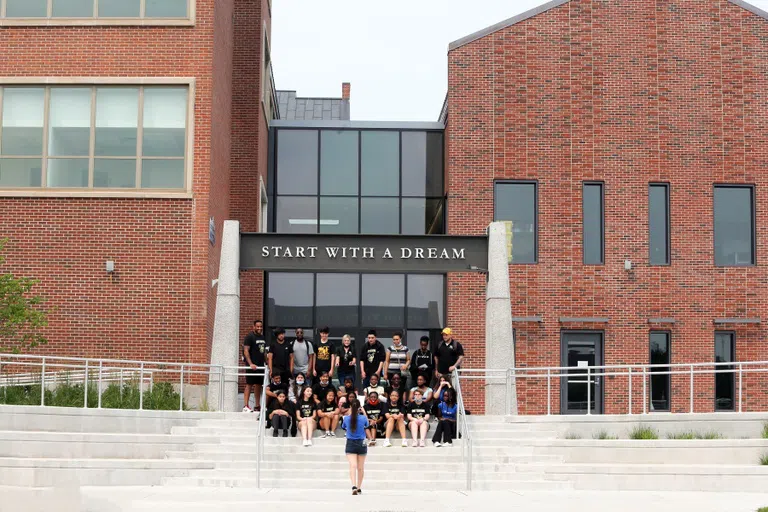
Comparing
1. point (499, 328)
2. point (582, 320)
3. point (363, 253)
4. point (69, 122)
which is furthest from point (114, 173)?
point (582, 320)

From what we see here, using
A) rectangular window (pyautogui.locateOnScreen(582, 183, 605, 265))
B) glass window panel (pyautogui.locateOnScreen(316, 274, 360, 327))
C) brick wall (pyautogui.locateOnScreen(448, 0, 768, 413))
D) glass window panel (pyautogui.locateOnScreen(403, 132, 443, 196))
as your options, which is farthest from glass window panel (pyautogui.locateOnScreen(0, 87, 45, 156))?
rectangular window (pyautogui.locateOnScreen(582, 183, 605, 265))

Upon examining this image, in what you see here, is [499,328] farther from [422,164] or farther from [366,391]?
[422,164]

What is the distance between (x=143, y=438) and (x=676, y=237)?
15091mm

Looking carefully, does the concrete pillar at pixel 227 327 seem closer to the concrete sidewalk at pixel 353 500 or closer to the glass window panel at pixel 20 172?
the concrete sidewalk at pixel 353 500

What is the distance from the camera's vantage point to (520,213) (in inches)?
1103

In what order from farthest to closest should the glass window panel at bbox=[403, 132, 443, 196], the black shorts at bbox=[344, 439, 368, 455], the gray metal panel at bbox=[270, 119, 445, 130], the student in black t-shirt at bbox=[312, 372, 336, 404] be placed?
the gray metal panel at bbox=[270, 119, 445, 130]
the glass window panel at bbox=[403, 132, 443, 196]
the student in black t-shirt at bbox=[312, 372, 336, 404]
the black shorts at bbox=[344, 439, 368, 455]

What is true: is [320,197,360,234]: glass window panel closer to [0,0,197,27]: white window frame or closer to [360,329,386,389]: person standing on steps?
[0,0,197,27]: white window frame

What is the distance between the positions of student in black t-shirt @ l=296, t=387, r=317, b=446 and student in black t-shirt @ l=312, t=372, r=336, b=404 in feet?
1.22

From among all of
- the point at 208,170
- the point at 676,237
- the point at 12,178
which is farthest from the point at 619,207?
the point at 12,178

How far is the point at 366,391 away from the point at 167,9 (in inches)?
381

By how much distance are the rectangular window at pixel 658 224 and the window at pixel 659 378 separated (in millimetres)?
1917

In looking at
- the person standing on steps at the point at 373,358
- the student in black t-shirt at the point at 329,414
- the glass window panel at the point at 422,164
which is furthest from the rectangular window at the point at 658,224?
the student in black t-shirt at the point at 329,414

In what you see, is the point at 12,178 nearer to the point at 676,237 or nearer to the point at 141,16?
the point at 141,16

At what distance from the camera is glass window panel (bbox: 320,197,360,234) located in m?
29.9
